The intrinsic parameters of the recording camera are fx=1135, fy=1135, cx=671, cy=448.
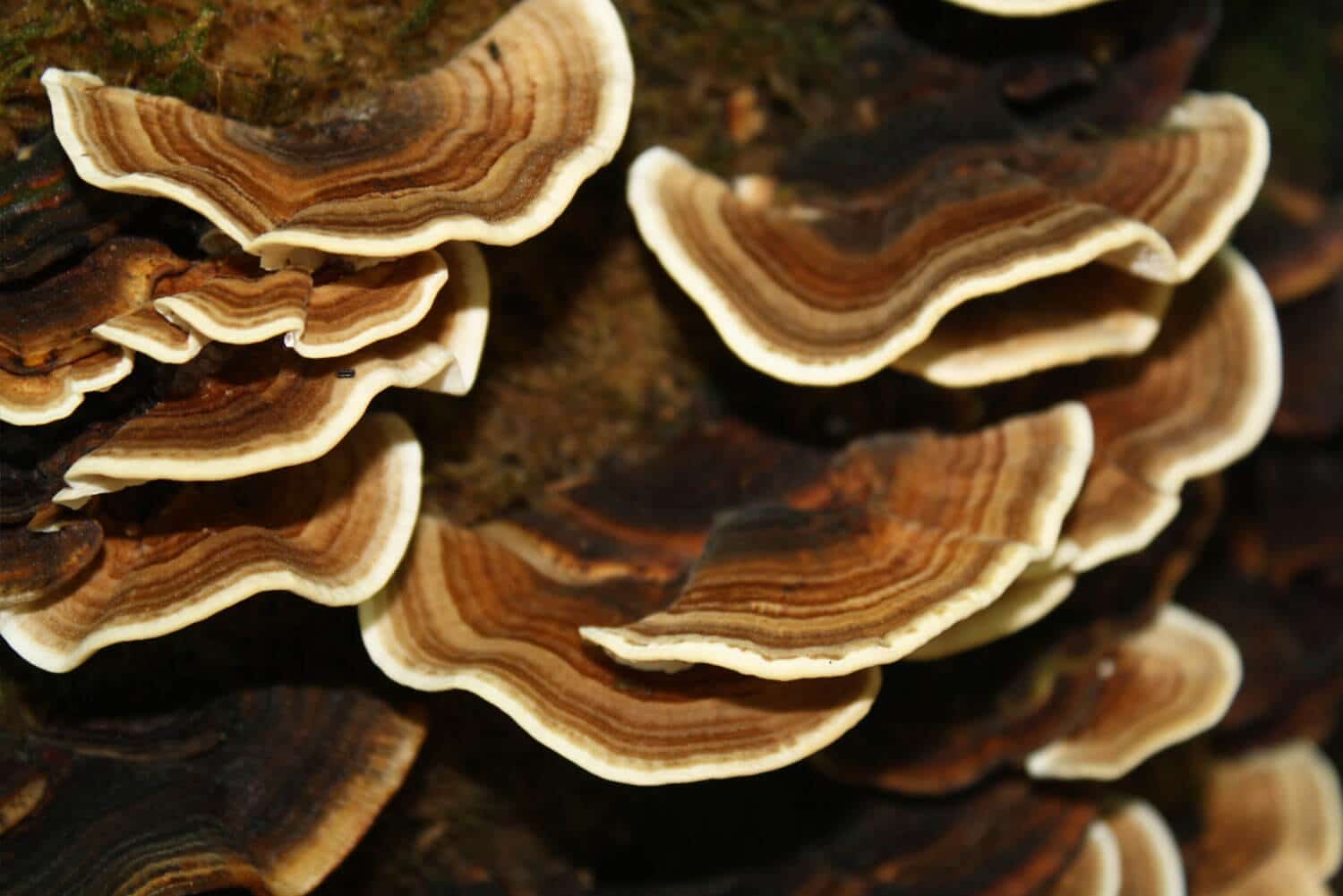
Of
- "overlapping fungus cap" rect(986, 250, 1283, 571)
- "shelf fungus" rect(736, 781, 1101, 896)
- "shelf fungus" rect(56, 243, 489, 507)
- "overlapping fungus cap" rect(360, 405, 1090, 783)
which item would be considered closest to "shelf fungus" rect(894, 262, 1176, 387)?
"overlapping fungus cap" rect(360, 405, 1090, 783)

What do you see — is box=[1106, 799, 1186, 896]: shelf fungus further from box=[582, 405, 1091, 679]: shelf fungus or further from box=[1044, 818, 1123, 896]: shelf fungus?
box=[582, 405, 1091, 679]: shelf fungus

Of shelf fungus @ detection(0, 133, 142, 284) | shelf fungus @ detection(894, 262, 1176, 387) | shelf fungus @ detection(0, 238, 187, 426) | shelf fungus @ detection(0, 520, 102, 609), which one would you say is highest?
shelf fungus @ detection(0, 133, 142, 284)

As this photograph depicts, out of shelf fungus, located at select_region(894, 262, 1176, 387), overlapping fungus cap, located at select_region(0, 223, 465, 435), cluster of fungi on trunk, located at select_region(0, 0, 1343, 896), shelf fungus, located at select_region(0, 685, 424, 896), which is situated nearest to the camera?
overlapping fungus cap, located at select_region(0, 223, 465, 435)

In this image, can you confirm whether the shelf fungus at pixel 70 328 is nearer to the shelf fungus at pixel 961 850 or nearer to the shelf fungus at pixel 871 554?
the shelf fungus at pixel 871 554

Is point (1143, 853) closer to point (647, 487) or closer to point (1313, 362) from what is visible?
point (1313, 362)

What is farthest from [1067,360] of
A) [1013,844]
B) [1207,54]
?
[1207,54]

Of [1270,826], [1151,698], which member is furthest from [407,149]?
[1270,826]
